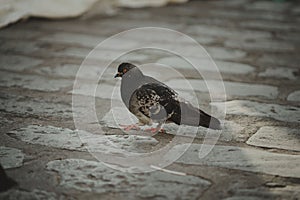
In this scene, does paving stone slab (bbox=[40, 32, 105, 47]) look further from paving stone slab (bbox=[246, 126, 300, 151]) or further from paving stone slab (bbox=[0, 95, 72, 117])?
paving stone slab (bbox=[246, 126, 300, 151])

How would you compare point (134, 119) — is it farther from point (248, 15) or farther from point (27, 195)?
point (248, 15)

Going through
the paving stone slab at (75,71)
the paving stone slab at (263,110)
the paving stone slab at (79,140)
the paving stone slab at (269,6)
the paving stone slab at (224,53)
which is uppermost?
the paving stone slab at (269,6)

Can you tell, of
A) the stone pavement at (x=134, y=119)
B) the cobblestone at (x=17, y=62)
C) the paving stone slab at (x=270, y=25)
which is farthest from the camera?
the paving stone slab at (x=270, y=25)

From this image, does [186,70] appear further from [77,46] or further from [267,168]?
[267,168]

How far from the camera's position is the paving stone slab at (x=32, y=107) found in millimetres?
3069

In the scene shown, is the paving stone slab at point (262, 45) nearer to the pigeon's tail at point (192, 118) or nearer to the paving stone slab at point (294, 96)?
the paving stone slab at point (294, 96)

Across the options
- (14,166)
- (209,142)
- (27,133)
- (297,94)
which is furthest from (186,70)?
(14,166)

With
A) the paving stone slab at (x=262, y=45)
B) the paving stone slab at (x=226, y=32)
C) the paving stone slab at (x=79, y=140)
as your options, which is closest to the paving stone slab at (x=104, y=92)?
the paving stone slab at (x=79, y=140)

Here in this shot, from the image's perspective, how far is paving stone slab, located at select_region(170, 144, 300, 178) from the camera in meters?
2.38

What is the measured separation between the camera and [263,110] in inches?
125

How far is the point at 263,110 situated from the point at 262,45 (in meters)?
1.80

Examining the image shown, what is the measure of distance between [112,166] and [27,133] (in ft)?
2.09

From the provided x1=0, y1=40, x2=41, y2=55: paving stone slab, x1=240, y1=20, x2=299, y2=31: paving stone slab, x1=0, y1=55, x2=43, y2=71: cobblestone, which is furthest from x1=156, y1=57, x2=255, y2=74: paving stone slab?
x1=240, y1=20, x2=299, y2=31: paving stone slab

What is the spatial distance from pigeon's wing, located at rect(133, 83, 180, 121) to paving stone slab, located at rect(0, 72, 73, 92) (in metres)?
1.04
